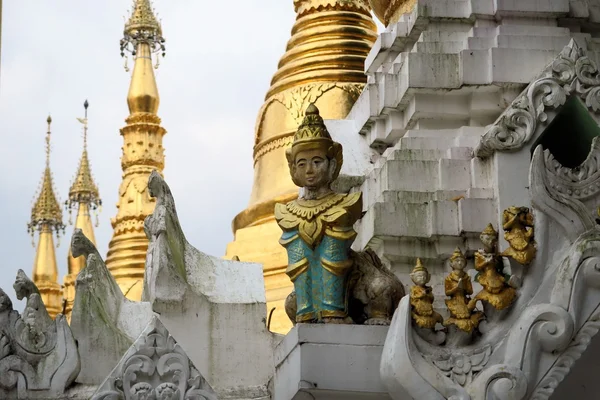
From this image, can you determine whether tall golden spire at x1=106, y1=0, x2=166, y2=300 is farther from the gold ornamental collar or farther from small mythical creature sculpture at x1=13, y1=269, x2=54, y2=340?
the gold ornamental collar

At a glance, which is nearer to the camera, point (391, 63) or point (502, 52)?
point (502, 52)

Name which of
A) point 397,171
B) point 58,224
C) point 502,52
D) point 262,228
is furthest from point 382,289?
point 58,224

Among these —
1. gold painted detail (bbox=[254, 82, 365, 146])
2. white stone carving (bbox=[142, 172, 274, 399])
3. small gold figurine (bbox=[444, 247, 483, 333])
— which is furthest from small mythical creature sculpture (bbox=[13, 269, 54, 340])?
gold painted detail (bbox=[254, 82, 365, 146])

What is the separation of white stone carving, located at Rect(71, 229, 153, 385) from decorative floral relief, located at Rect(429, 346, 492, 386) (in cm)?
348

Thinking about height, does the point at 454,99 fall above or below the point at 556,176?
above

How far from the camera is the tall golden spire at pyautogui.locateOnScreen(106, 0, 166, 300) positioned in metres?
31.0

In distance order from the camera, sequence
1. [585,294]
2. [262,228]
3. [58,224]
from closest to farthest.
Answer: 1. [585,294]
2. [262,228]
3. [58,224]

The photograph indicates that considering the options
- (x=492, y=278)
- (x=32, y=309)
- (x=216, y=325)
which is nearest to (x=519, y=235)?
(x=492, y=278)

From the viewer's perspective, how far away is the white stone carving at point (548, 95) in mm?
12062

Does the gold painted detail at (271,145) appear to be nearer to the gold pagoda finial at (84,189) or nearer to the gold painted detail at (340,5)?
the gold painted detail at (340,5)

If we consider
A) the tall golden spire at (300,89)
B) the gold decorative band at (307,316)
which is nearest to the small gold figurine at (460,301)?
the gold decorative band at (307,316)

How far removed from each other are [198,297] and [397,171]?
1.81m

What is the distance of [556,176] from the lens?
11.1m

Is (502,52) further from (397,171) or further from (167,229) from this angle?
(167,229)
